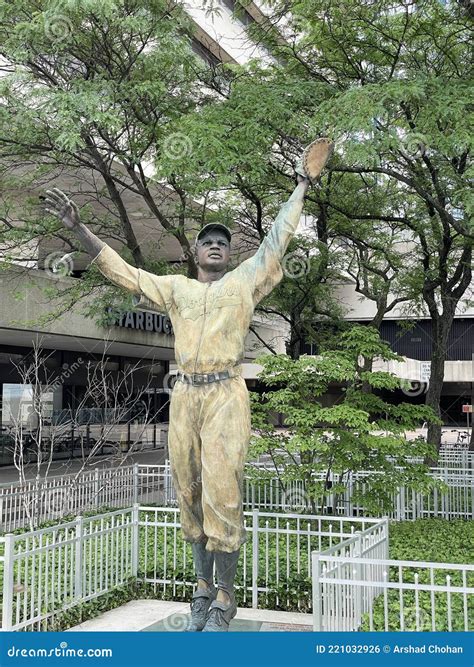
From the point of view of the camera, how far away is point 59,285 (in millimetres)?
20797

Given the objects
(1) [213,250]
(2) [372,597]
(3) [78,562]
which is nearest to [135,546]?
(3) [78,562]

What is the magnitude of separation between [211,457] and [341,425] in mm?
6602

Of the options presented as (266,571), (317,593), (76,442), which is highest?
(76,442)

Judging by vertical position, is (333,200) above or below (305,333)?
above

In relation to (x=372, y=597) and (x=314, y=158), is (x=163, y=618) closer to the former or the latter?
(x=372, y=597)

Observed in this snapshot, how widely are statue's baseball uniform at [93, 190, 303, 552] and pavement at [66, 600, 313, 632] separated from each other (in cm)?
186

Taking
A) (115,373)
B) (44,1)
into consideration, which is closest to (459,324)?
(115,373)

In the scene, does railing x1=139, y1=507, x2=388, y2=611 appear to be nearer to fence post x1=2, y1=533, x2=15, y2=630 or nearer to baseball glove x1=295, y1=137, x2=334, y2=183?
fence post x1=2, y1=533, x2=15, y2=630

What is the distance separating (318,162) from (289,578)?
5.44 metres

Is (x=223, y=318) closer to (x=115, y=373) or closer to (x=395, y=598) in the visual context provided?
(x=395, y=598)

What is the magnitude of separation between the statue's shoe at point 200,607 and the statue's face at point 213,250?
8.27ft

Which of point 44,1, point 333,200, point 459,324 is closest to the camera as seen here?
point 44,1

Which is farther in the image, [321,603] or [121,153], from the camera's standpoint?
[121,153]

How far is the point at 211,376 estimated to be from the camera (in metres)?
5.52
